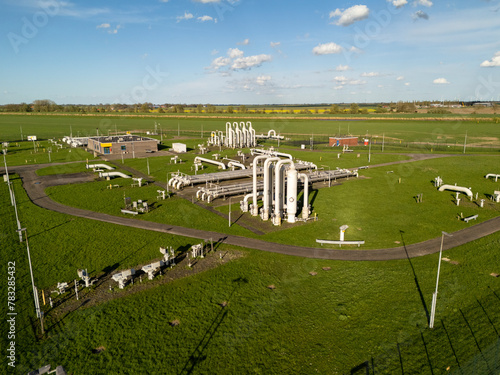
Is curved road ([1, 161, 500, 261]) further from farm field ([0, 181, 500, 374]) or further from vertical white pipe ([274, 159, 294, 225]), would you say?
vertical white pipe ([274, 159, 294, 225])

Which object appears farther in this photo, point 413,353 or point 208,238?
point 208,238

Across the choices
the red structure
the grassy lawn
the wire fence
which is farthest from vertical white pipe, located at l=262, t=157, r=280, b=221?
the red structure

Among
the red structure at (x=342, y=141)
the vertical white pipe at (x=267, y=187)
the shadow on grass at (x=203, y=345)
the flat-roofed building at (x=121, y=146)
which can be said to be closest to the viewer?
the shadow on grass at (x=203, y=345)

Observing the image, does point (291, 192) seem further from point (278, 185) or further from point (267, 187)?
point (267, 187)

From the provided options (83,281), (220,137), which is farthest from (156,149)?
(83,281)

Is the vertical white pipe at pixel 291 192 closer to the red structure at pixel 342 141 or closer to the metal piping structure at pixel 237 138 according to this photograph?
the metal piping structure at pixel 237 138

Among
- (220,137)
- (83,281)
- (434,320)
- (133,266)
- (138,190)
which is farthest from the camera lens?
(220,137)

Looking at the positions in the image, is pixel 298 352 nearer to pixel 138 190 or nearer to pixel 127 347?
pixel 127 347

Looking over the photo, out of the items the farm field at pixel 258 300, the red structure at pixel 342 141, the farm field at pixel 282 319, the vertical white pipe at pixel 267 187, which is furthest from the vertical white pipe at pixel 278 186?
the red structure at pixel 342 141
